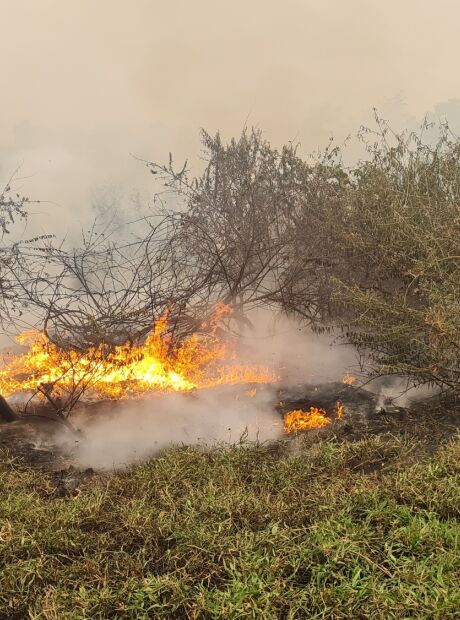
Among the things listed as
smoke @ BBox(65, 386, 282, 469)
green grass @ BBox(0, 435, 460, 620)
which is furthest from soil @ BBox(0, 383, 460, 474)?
green grass @ BBox(0, 435, 460, 620)

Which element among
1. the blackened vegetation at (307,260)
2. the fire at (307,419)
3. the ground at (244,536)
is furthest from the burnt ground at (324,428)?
the blackened vegetation at (307,260)

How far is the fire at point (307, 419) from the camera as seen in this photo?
6398 mm

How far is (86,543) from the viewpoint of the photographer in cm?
362

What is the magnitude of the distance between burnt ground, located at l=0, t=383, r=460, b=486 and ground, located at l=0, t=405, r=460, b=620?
0.73 feet

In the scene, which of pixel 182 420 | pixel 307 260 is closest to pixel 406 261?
pixel 307 260

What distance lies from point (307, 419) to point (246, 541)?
3.43 meters

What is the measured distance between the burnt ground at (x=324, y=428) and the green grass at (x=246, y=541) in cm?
59

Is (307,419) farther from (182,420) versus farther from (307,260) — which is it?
(307,260)

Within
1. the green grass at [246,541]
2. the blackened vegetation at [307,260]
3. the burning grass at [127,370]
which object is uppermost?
the blackened vegetation at [307,260]

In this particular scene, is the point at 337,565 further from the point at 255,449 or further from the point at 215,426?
the point at 215,426

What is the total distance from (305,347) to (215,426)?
212 inches

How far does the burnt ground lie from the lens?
5465 mm

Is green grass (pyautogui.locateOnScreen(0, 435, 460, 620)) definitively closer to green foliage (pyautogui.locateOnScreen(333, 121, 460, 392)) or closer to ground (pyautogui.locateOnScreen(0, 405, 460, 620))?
ground (pyautogui.locateOnScreen(0, 405, 460, 620))

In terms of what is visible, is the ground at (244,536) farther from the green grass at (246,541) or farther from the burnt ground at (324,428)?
the burnt ground at (324,428)
